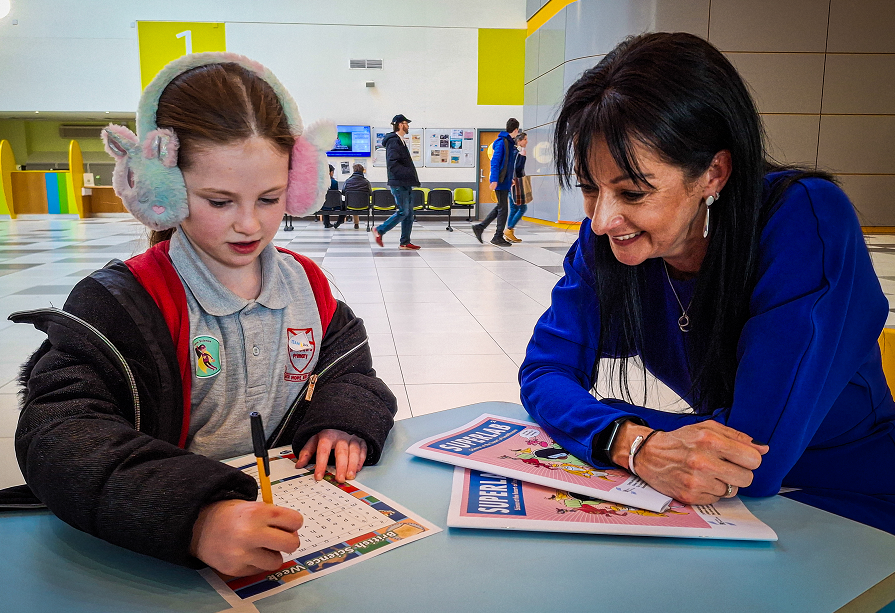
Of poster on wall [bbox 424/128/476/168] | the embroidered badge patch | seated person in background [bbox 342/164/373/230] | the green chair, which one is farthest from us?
poster on wall [bbox 424/128/476/168]

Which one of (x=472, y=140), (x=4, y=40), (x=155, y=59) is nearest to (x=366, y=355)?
(x=472, y=140)

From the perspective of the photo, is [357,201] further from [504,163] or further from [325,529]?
[325,529]

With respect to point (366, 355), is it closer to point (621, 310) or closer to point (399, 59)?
point (621, 310)

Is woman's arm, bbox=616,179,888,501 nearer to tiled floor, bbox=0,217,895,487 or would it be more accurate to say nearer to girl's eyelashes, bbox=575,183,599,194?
girl's eyelashes, bbox=575,183,599,194

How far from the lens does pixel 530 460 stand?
0.87 metres

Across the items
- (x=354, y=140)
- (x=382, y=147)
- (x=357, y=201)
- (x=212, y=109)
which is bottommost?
(x=357, y=201)

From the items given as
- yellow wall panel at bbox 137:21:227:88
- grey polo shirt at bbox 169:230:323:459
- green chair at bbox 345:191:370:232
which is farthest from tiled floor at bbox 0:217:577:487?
yellow wall panel at bbox 137:21:227:88

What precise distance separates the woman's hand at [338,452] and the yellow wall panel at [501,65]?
45.6 ft

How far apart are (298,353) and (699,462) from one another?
1.99 ft

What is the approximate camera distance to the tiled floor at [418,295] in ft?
9.46

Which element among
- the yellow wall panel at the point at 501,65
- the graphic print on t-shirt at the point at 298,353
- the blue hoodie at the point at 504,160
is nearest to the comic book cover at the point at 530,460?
the graphic print on t-shirt at the point at 298,353

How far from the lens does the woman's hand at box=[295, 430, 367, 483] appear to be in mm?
828

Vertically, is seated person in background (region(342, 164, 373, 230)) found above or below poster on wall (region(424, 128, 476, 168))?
→ below

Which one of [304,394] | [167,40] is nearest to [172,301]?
[304,394]
